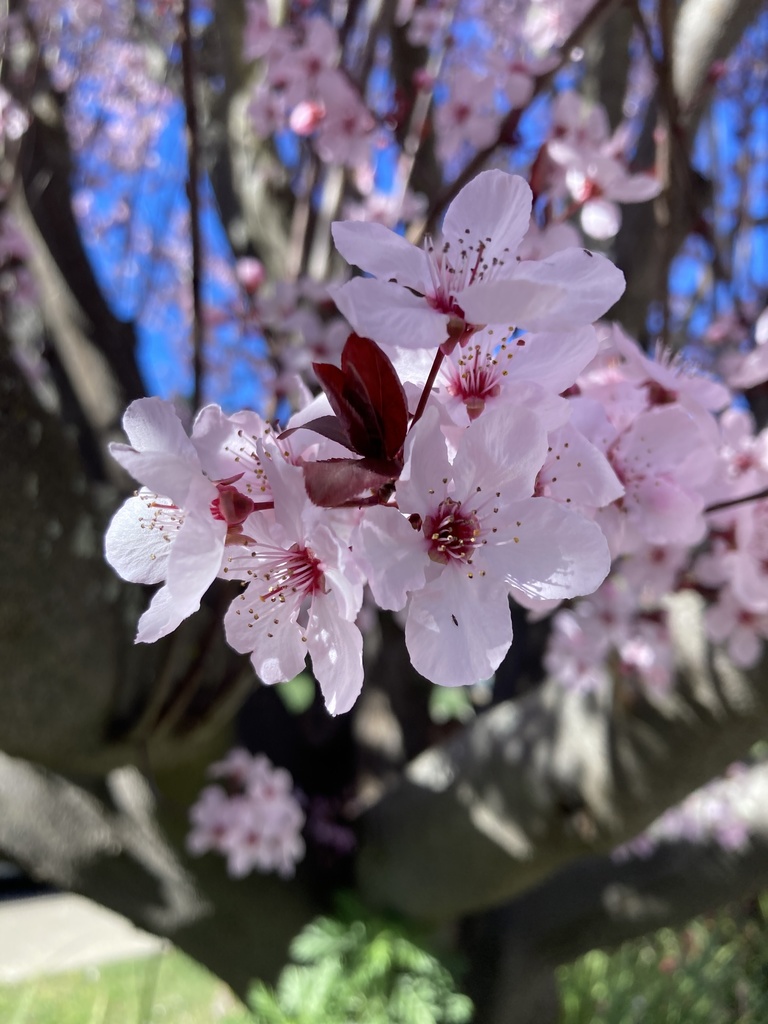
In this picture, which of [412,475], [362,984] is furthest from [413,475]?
[362,984]

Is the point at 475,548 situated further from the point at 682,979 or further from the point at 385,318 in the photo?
the point at 682,979

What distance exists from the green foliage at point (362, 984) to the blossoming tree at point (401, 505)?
0.32ft

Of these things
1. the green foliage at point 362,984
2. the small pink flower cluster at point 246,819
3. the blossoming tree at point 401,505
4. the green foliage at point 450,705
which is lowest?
the green foliage at point 450,705

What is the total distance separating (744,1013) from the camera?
117 inches

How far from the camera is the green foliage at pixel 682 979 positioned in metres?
2.64

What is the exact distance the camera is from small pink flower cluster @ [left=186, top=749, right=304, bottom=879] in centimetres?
167

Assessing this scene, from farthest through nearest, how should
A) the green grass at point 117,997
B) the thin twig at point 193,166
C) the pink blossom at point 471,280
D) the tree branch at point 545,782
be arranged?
the green grass at point 117,997 < the tree branch at point 545,782 < the thin twig at point 193,166 < the pink blossom at point 471,280

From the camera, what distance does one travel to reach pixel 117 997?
3.36 meters

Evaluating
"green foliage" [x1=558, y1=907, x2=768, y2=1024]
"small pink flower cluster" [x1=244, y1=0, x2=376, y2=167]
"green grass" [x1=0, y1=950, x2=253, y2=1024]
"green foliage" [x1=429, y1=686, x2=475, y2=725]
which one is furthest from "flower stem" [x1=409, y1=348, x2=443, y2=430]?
"green grass" [x1=0, y1=950, x2=253, y2=1024]

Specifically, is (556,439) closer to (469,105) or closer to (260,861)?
(469,105)

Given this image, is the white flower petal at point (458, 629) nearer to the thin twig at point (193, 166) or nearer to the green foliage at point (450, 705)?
the thin twig at point (193, 166)

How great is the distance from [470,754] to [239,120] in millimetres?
1921

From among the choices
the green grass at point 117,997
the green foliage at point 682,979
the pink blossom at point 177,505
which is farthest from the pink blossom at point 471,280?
the green grass at point 117,997

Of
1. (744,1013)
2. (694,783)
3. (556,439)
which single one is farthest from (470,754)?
(744,1013)
